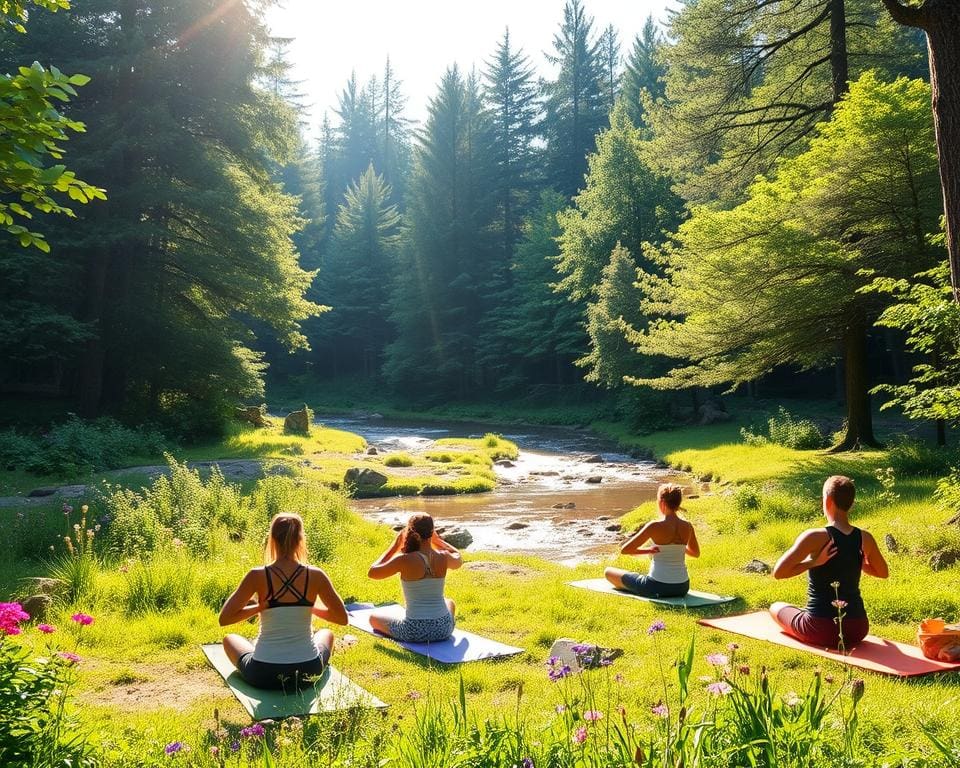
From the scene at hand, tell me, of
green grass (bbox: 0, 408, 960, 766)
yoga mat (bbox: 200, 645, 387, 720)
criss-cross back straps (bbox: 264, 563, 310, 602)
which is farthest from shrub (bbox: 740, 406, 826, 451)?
criss-cross back straps (bbox: 264, 563, 310, 602)

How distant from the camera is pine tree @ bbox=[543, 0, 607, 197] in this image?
55.4 m

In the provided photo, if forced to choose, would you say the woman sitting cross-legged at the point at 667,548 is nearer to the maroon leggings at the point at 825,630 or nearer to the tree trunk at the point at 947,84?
the maroon leggings at the point at 825,630

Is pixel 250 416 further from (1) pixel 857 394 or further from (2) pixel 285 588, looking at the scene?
(2) pixel 285 588

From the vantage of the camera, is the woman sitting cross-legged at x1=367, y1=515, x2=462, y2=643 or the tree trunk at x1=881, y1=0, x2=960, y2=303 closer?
the woman sitting cross-legged at x1=367, y1=515, x2=462, y2=643

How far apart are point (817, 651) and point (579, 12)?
60.8 meters

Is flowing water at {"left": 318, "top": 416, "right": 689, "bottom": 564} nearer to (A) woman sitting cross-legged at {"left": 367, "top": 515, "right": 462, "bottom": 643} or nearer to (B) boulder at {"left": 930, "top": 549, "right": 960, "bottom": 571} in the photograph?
(B) boulder at {"left": 930, "top": 549, "right": 960, "bottom": 571}

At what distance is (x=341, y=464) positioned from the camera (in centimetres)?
2144

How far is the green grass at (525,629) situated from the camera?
176 inches

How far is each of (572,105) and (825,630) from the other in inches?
2191

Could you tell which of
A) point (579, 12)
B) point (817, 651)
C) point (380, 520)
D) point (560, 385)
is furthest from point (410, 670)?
point (579, 12)

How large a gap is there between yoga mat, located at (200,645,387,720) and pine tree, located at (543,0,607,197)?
52.5 metres

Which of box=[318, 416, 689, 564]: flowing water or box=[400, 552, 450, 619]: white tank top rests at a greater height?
box=[400, 552, 450, 619]: white tank top

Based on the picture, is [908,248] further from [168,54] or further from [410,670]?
[168,54]

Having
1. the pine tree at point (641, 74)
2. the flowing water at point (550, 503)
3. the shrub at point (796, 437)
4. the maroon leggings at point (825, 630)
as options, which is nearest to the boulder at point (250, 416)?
the flowing water at point (550, 503)
